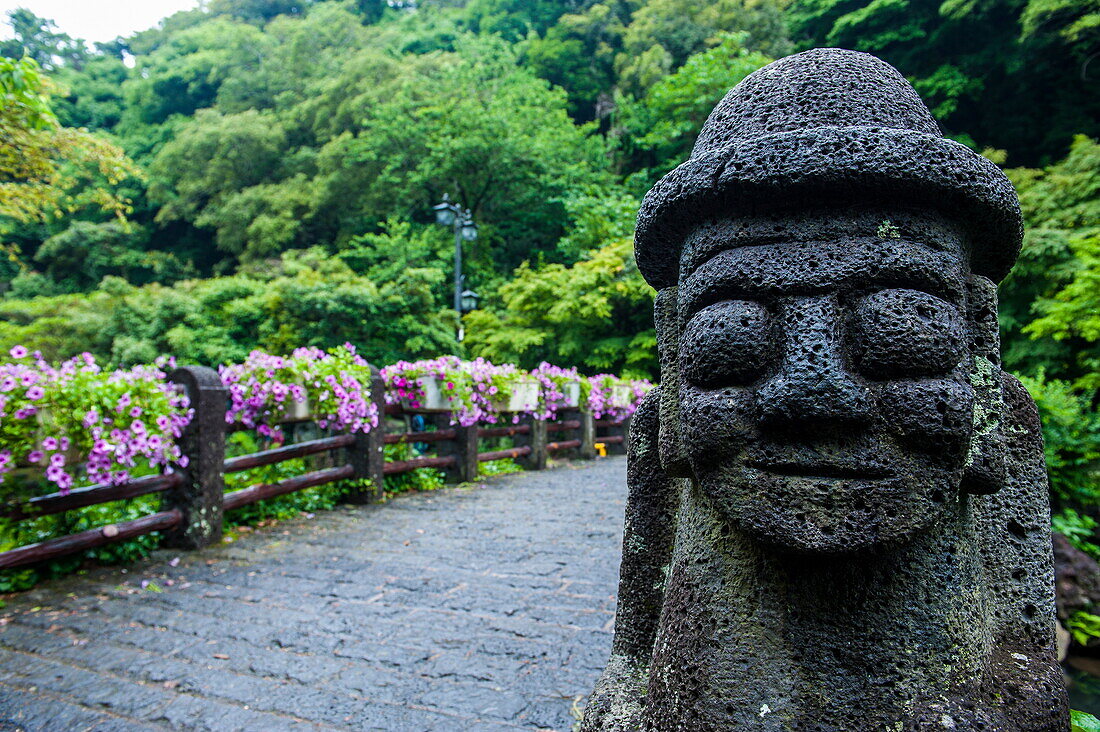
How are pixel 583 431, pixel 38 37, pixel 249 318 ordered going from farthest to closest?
pixel 38 37 → pixel 249 318 → pixel 583 431

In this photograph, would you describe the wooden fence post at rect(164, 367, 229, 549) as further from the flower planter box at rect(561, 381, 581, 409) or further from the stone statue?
the flower planter box at rect(561, 381, 581, 409)

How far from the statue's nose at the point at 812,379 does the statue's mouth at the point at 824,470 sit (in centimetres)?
7

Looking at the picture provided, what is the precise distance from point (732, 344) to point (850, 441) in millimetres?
254

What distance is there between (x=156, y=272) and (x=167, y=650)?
29491 millimetres

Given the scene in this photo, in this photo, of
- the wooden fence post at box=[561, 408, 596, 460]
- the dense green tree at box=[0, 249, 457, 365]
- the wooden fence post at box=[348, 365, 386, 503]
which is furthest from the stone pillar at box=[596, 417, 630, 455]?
the wooden fence post at box=[348, 365, 386, 503]

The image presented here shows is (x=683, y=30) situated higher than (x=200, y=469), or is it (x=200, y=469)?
(x=683, y=30)

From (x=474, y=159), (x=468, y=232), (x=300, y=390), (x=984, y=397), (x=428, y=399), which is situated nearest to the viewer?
(x=984, y=397)

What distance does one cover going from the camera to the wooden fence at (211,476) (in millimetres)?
3734

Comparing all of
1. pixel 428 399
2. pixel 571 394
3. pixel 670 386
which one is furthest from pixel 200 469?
pixel 571 394

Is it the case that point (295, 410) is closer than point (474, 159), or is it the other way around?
point (295, 410)

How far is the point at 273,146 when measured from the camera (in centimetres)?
2642

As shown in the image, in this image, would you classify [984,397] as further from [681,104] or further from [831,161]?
[681,104]

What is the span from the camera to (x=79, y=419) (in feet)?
11.9

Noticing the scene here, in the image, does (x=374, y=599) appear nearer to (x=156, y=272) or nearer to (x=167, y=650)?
(x=167, y=650)
